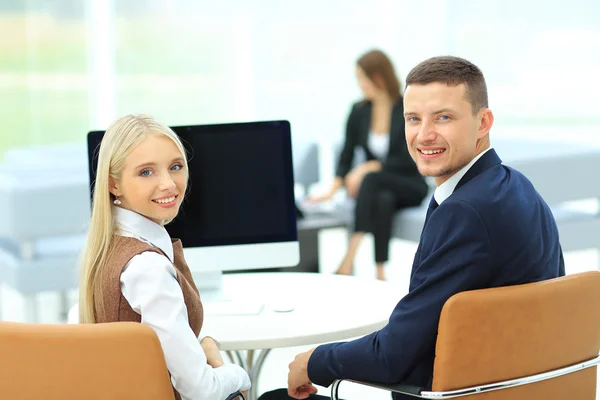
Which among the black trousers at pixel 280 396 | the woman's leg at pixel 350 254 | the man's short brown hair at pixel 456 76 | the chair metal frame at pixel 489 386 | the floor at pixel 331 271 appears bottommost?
the floor at pixel 331 271

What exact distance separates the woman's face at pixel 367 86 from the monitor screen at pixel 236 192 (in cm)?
332

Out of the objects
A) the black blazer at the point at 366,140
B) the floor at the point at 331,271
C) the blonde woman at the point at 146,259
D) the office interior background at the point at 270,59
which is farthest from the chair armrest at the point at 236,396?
the office interior background at the point at 270,59

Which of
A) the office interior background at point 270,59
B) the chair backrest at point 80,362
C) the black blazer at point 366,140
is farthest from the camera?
the office interior background at point 270,59

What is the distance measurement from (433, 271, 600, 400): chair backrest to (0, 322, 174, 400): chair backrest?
62cm

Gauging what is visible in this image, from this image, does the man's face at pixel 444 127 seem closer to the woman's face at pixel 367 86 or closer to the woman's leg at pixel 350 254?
the woman's leg at pixel 350 254

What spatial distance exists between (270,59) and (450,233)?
7.25 m

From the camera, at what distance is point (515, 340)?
204 cm

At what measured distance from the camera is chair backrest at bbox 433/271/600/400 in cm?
198

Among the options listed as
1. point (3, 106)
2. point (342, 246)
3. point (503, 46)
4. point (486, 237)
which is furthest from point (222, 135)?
point (503, 46)

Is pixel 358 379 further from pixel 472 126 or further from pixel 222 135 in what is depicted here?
pixel 222 135

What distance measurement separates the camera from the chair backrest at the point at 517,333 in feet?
6.50

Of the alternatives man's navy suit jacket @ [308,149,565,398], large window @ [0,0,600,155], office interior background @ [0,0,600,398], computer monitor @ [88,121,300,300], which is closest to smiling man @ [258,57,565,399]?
man's navy suit jacket @ [308,149,565,398]

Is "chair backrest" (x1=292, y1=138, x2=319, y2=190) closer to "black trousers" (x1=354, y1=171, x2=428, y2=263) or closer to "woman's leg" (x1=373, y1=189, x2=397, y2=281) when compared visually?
"black trousers" (x1=354, y1=171, x2=428, y2=263)

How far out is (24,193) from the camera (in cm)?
490
